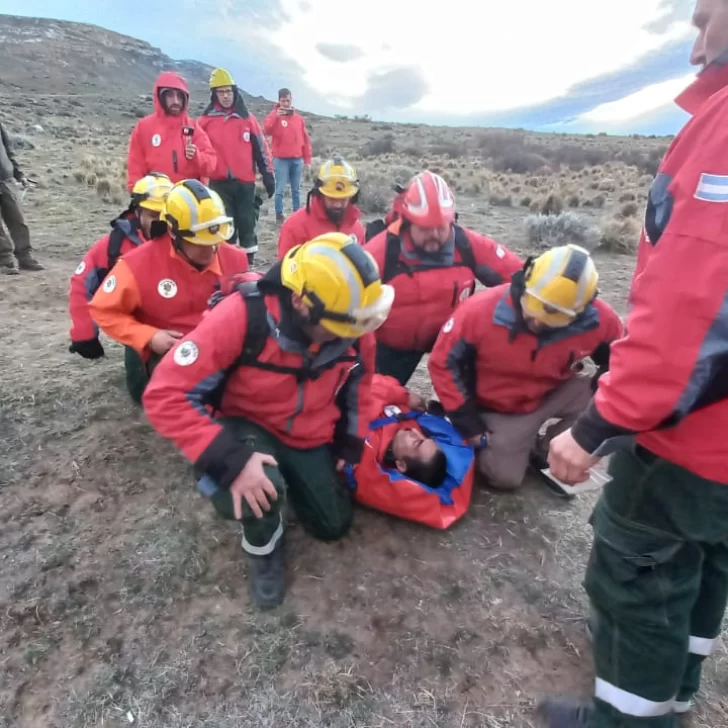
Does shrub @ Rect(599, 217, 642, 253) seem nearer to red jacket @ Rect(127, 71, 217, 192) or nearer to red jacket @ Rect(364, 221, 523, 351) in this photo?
red jacket @ Rect(364, 221, 523, 351)

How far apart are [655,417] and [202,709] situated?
2.08 meters

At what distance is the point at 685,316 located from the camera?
1.39 metres

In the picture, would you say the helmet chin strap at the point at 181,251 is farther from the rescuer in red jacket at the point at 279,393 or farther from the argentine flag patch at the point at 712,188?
the argentine flag patch at the point at 712,188

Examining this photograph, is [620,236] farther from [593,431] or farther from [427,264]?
[593,431]

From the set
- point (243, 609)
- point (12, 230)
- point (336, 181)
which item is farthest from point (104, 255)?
point (12, 230)

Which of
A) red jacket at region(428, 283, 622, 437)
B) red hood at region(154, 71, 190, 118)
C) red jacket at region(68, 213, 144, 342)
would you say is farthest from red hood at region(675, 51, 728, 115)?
red hood at region(154, 71, 190, 118)

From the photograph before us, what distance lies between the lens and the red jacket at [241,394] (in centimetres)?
254

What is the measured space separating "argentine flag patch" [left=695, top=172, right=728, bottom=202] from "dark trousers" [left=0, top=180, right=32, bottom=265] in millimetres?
8119

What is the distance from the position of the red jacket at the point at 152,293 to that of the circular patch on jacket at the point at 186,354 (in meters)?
1.07

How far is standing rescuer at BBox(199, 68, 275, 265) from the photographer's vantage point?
25.0 ft

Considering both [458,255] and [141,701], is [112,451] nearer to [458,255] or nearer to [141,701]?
[141,701]

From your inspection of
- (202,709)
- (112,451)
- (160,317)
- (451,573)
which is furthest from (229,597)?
(160,317)

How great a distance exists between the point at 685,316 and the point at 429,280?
2973 millimetres

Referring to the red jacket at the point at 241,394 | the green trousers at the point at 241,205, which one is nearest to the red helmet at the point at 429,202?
the red jacket at the point at 241,394
